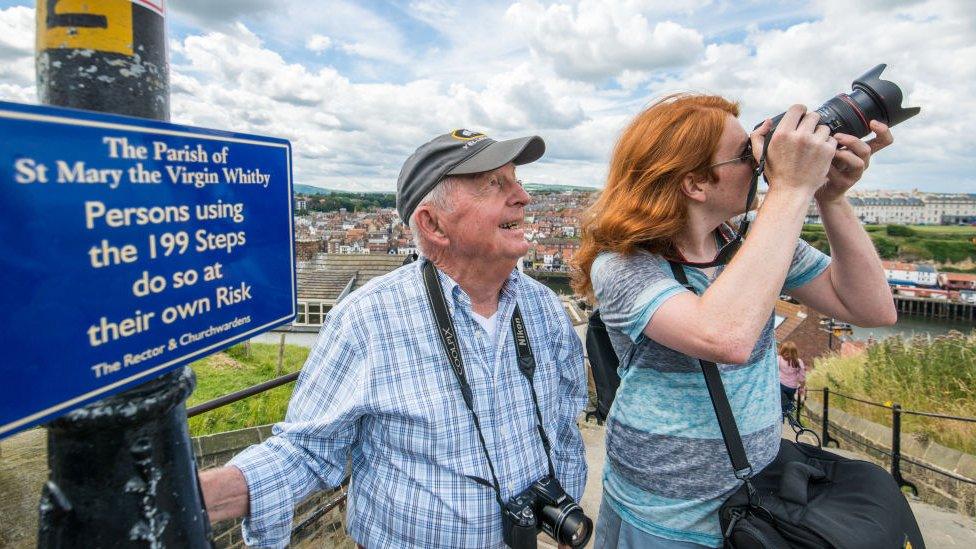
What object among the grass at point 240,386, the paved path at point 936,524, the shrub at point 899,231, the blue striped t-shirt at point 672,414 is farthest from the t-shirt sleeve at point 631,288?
the shrub at point 899,231

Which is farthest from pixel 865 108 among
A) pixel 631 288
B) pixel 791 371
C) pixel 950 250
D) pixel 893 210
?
pixel 893 210

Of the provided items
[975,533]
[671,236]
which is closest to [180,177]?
[671,236]

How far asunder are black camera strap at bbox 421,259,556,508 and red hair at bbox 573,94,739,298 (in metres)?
0.43

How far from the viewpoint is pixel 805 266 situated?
1.73 metres

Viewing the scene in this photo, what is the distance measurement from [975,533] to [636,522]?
3715mm

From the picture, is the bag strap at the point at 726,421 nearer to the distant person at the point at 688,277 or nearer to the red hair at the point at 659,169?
the distant person at the point at 688,277

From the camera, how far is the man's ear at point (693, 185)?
1455 mm

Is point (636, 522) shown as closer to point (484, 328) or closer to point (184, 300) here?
point (484, 328)

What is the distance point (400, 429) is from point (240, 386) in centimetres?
1158

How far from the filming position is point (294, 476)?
138 cm

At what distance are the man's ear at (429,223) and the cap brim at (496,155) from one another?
15cm

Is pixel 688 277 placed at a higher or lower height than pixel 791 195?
lower

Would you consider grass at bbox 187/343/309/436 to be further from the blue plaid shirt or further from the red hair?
the red hair

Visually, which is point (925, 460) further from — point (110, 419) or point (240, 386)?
point (240, 386)
